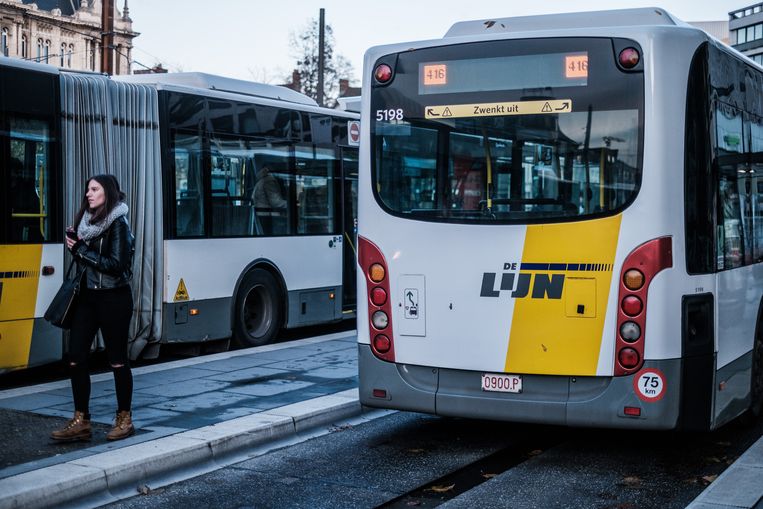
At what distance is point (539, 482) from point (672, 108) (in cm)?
250

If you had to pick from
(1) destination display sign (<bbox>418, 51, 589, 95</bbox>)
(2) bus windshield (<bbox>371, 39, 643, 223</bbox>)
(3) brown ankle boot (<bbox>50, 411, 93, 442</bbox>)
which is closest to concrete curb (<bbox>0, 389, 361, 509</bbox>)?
(3) brown ankle boot (<bbox>50, 411, 93, 442</bbox>)

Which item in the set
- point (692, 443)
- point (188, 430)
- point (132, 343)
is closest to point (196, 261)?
point (132, 343)

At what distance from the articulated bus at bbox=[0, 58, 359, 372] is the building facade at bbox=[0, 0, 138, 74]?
270ft

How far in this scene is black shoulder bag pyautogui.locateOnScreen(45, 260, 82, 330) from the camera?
24.2 feet

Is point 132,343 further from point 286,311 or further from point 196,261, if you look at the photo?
point 286,311

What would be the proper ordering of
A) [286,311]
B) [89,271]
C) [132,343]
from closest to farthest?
[89,271] < [132,343] < [286,311]

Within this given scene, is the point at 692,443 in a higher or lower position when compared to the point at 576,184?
lower

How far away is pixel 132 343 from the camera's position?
37.8 feet

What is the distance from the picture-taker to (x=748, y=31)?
390 ft

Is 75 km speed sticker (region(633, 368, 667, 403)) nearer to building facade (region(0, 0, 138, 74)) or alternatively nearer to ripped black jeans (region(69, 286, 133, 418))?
ripped black jeans (region(69, 286, 133, 418))

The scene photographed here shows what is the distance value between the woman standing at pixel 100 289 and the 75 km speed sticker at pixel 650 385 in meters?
3.45

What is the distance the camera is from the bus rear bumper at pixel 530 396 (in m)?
6.92

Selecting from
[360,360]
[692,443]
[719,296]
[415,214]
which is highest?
[415,214]

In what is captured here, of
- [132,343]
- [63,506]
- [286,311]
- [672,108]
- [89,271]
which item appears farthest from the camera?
[286,311]
